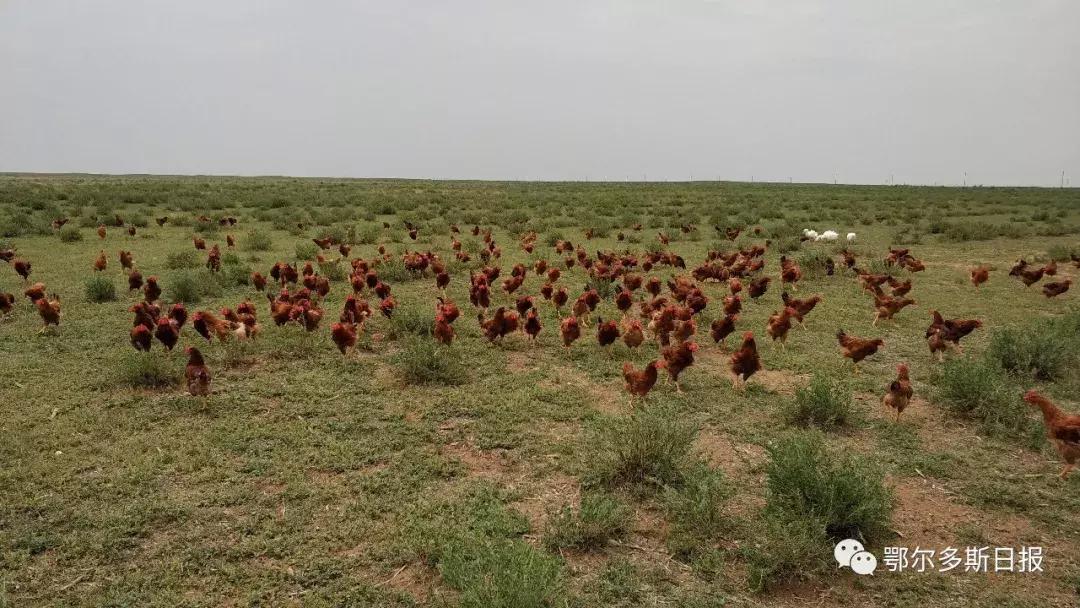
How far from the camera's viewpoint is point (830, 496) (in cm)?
394

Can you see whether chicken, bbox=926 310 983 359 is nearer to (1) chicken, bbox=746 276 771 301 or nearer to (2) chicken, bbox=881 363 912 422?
(2) chicken, bbox=881 363 912 422

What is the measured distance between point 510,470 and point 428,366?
2358 mm

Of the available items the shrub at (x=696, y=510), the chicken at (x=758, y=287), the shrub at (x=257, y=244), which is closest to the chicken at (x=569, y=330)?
the shrub at (x=696, y=510)

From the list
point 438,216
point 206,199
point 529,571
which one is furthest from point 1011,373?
point 206,199

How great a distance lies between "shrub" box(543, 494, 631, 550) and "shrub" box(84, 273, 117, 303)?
9652 millimetres

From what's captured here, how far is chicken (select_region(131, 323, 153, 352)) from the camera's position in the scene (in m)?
6.84

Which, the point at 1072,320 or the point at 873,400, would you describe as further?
the point at 1072,320

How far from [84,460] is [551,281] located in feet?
25.9

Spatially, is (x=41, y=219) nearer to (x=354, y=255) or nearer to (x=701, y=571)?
(x=354, y=255)

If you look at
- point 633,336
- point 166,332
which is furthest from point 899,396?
point 166,332

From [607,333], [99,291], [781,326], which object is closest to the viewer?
[607,333]

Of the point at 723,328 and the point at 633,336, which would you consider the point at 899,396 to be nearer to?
the point at 723,328

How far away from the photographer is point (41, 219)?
2086 centimetres

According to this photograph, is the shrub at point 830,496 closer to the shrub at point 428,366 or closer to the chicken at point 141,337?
the shrub at point 428,366
